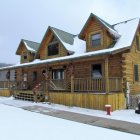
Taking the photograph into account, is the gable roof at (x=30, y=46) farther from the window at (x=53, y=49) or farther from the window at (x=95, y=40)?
the window at (x=95, y=40)

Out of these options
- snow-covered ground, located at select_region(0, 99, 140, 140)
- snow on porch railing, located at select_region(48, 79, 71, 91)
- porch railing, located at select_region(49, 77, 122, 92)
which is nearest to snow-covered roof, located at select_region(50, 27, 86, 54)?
snow on porch railing, located at select_region(48, 79, 71, 91)

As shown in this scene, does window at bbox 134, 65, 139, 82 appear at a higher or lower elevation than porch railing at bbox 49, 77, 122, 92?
higher

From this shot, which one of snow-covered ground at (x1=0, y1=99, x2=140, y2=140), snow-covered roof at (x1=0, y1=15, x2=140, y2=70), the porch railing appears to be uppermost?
snow-covered roof at (x1=0, y1=15, x2=140, y2=70)

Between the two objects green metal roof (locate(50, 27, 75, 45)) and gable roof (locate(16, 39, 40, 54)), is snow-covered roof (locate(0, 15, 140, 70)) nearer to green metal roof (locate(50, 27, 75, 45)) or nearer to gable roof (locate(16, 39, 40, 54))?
green metal roof (locate(50, 27, 75, 45))

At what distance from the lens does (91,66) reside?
62.3 feet

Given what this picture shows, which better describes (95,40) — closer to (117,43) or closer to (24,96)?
(117,43)

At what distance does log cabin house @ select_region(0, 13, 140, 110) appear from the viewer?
1590 cm

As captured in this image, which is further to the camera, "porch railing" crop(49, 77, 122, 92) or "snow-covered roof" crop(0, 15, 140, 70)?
"snow-covered roof" crop(0, 15, 140, 70)

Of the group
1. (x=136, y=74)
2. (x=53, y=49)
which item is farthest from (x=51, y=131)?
(x=53, y=49)

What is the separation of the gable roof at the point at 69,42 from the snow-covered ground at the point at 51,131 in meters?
9.95

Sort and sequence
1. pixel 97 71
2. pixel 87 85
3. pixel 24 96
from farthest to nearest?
pixel 24 96, pixel 97 71, pixel 87 85

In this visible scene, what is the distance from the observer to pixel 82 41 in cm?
2244

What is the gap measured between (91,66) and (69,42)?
446 cm

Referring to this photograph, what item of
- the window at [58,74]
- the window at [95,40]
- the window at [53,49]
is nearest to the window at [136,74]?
the window at [95,40]
